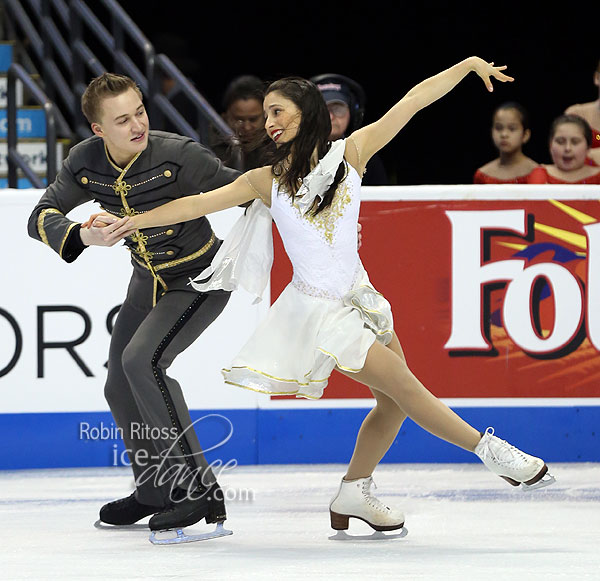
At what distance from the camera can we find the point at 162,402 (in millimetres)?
3938

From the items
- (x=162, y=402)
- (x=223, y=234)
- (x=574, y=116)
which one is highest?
(x=574, y=116)

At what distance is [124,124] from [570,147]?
2500 mm

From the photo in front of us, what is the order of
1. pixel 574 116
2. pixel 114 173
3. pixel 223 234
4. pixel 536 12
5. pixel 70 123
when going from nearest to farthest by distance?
1. pixel 114 173
2. pixel 223 234
3. pixel 574 116
4. pixel 536 12
5. pixel 70 123

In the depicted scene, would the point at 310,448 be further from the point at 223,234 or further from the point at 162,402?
the point at 162,402

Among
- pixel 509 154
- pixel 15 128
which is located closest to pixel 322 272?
pixel 509 154

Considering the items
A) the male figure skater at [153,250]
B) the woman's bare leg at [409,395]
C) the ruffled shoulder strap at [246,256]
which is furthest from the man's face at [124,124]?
the woman's bare leg at [409,395]

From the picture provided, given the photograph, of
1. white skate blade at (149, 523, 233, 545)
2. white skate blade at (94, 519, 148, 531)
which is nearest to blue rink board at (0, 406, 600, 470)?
white skate blade at (94, 519, 148, 531)

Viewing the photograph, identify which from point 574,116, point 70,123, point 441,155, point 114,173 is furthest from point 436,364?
point 70,123

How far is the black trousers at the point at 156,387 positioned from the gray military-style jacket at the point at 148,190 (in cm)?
11

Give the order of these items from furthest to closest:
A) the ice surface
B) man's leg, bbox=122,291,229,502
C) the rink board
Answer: the rink board, man's leg, bbox=122,291,229,502, the ice surface

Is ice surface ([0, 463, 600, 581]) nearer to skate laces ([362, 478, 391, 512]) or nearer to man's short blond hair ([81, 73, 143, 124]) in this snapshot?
skate laces ([362, 478, 391, 512])

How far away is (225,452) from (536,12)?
4450mm

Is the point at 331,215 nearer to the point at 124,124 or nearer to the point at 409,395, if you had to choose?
the point at 409,395

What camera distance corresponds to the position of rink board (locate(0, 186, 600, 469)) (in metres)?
5.22
